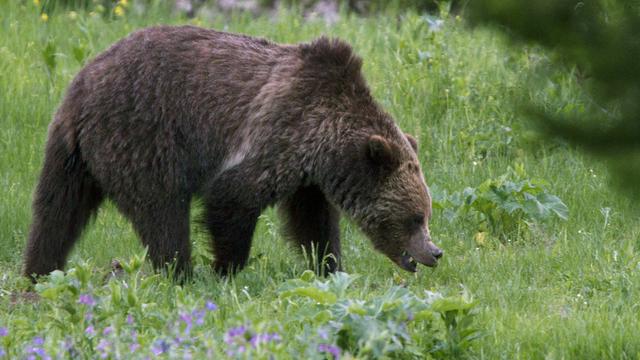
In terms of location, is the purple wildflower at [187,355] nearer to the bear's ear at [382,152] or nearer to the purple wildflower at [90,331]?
the purple wildflower at [90,331]

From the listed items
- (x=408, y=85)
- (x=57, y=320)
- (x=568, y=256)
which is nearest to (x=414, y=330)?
(x=57, y=320)

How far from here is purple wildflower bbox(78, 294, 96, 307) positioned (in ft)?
15.2

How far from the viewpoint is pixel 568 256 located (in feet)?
22.8

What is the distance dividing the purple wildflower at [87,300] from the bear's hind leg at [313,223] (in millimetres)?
2440

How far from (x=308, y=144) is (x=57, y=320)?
2335 mm

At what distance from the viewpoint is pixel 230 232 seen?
660cm

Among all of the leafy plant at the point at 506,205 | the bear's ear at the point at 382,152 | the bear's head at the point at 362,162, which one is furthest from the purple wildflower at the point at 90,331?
the leafy plant at the point at 506,205

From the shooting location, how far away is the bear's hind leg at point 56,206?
664 cm

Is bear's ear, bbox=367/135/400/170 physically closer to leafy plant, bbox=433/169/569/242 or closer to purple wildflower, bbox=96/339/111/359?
leafy plant, bbox=433/169/569/242

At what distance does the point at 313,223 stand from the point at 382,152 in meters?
0.76

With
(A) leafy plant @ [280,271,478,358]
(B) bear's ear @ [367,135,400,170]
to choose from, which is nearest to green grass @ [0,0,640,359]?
(A) leafy plant @ [280,271,478,358]

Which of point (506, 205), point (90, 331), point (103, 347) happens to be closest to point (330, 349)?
point (103, 347)

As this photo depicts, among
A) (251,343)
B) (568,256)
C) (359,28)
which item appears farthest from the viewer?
(359,28)

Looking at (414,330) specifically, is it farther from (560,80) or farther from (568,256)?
(560,80)
